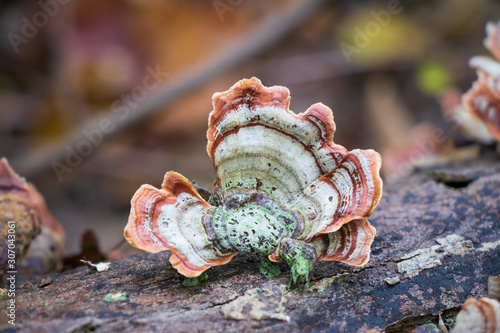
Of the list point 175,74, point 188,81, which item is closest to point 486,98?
point 188,81

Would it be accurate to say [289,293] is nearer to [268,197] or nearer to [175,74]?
[268,197]

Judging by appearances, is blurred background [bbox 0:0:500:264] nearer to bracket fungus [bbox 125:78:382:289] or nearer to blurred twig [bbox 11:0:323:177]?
→ blurred twig [bbox 11:0:323:177]

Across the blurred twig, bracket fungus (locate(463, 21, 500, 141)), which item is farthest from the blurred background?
bracket fungus (locate(463, 21, 500, 141))

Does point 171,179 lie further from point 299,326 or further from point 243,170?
point 299,326

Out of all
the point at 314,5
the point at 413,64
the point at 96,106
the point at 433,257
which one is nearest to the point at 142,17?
the point at 96,106

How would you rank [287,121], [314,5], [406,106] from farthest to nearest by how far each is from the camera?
[406,106] → [314,5] → [287,121]

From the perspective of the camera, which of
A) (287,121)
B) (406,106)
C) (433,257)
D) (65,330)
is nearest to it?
(65,330)
